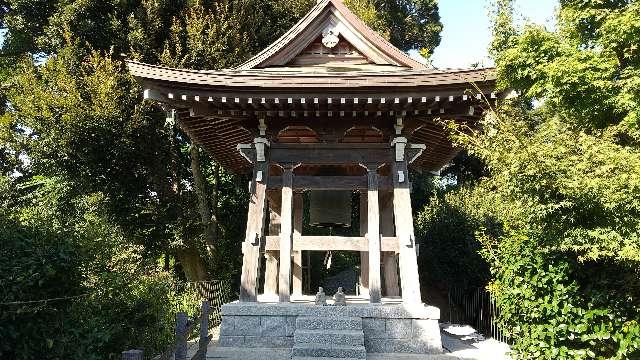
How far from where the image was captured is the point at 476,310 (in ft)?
37.6

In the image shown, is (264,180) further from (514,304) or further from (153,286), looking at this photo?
(514,304)

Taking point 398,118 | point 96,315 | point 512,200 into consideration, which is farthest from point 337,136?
point 96,315

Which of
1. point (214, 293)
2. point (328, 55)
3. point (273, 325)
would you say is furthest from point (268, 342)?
point (214, 293)

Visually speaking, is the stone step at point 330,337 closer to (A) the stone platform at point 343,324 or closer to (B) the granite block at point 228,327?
(A) the stone platform at point 343,324

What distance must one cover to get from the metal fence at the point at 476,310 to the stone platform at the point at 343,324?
280 cm

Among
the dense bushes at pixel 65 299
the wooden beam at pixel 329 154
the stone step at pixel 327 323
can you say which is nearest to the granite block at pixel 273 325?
the stone step at pixel 327 323

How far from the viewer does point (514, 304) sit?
572 cm

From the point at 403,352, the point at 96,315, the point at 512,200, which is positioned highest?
the point at 512,200

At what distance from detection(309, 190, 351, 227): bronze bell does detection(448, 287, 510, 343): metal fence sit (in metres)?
3.46

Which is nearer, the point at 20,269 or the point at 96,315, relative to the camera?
the point at 20,269

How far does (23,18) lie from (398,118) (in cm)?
1244

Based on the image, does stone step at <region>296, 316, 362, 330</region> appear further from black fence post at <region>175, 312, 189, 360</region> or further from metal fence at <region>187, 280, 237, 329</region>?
metal fence at <region>187, 280, 237, 329</region>

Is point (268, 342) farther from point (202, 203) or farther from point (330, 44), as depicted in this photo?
point (202, 203)

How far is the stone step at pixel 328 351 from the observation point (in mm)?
6398
